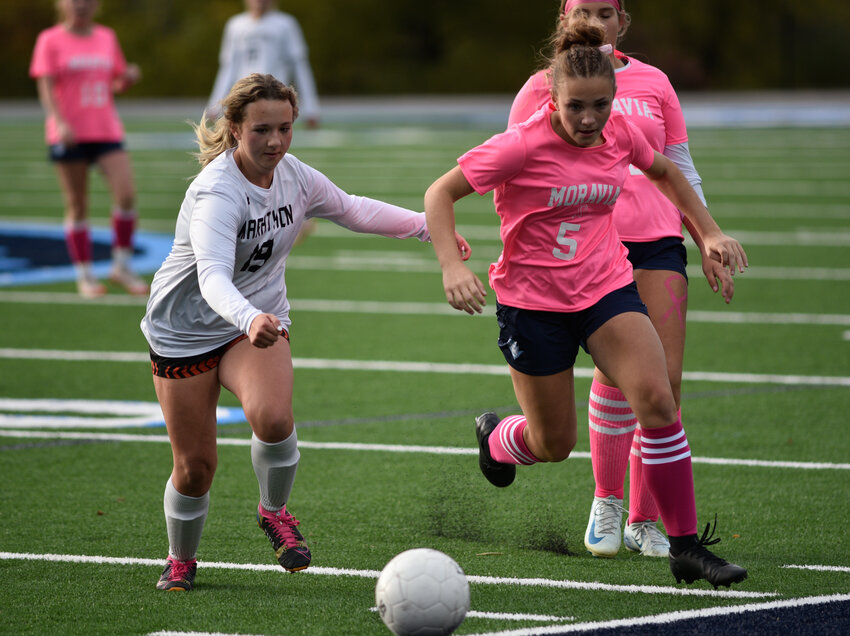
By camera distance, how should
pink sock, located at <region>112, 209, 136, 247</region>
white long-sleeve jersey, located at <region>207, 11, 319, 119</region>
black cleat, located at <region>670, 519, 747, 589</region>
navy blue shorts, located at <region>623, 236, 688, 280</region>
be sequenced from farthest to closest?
white long-sleeve jersey, located at <region>207, 11, 319, 119</region> < pink sock, located at <region>112, 209, 136, 247</region> < navy blue shorts, located at <region>623, 236, 688, 280</region> < black cleat, located at <region>670, 519, 747, 589</region>

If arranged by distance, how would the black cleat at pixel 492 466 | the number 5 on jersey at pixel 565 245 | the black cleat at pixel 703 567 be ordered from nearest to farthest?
the black cleat at pixel 703 567
the number 5 on jersey at pixel 565 245
the black cleat at pixel 492 466

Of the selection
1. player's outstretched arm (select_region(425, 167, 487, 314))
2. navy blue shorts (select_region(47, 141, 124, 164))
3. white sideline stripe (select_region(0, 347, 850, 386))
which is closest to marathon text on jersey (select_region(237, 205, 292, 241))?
player's outstretched arm (select_region(425, 167, 487, 314))

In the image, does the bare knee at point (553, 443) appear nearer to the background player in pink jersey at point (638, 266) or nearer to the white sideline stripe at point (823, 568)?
the background player in pink jersey at point (638, 266)

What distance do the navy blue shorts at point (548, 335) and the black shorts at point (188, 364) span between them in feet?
3.59

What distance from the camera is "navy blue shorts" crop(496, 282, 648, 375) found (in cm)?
511

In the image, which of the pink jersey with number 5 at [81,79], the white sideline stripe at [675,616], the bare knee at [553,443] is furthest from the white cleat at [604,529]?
the pink jersey with number 5 at [81,79]

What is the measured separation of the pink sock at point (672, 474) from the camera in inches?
192

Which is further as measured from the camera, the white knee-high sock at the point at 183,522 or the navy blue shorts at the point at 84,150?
the navy blue shorts at the point at 84,150

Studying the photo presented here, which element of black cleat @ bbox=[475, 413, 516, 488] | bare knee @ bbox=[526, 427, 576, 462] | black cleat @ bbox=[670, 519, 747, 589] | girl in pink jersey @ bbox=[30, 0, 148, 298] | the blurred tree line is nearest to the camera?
black cleat @ bbox=[670, 519, 747, 589]

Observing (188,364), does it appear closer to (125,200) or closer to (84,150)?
(125,200)

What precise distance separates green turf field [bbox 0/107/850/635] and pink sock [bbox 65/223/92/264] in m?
0.48

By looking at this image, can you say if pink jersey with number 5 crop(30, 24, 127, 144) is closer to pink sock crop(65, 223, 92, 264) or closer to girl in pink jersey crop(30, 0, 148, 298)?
girl in pink jersey crop(30, 0, 148, 298)

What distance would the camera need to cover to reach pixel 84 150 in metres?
12.2

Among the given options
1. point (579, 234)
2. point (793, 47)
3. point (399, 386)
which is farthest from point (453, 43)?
point (579, 234)
